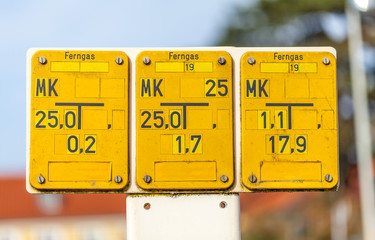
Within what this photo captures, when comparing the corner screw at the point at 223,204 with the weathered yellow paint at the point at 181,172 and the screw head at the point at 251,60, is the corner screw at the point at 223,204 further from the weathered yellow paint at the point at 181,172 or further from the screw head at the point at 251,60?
the screw head at the point at 251,60

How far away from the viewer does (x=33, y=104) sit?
405cm

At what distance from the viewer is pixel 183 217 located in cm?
402

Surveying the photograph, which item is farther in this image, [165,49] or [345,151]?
[345,151]

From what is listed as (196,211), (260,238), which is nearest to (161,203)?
(196,211)

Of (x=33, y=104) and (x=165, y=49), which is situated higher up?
(x=165, y=49)

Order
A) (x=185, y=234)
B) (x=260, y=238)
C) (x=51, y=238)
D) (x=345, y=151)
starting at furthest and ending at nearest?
(x=51, y=238) → (x=260, y=238) → (x=345, y=151) → (x=185, y=234)

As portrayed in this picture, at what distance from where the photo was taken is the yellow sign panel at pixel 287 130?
406 cm

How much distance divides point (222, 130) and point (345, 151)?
3063cm

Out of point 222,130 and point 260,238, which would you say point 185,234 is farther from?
point 260,238

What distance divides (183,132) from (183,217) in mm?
396

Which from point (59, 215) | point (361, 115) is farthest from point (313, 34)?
point (59, 215)

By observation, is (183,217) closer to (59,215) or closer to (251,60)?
(251,60)

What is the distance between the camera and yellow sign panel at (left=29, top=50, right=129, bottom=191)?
13.2 feet

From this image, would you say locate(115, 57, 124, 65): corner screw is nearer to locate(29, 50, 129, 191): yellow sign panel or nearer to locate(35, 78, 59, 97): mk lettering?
locate(29, 50, 129, 191): yellow sign panel
